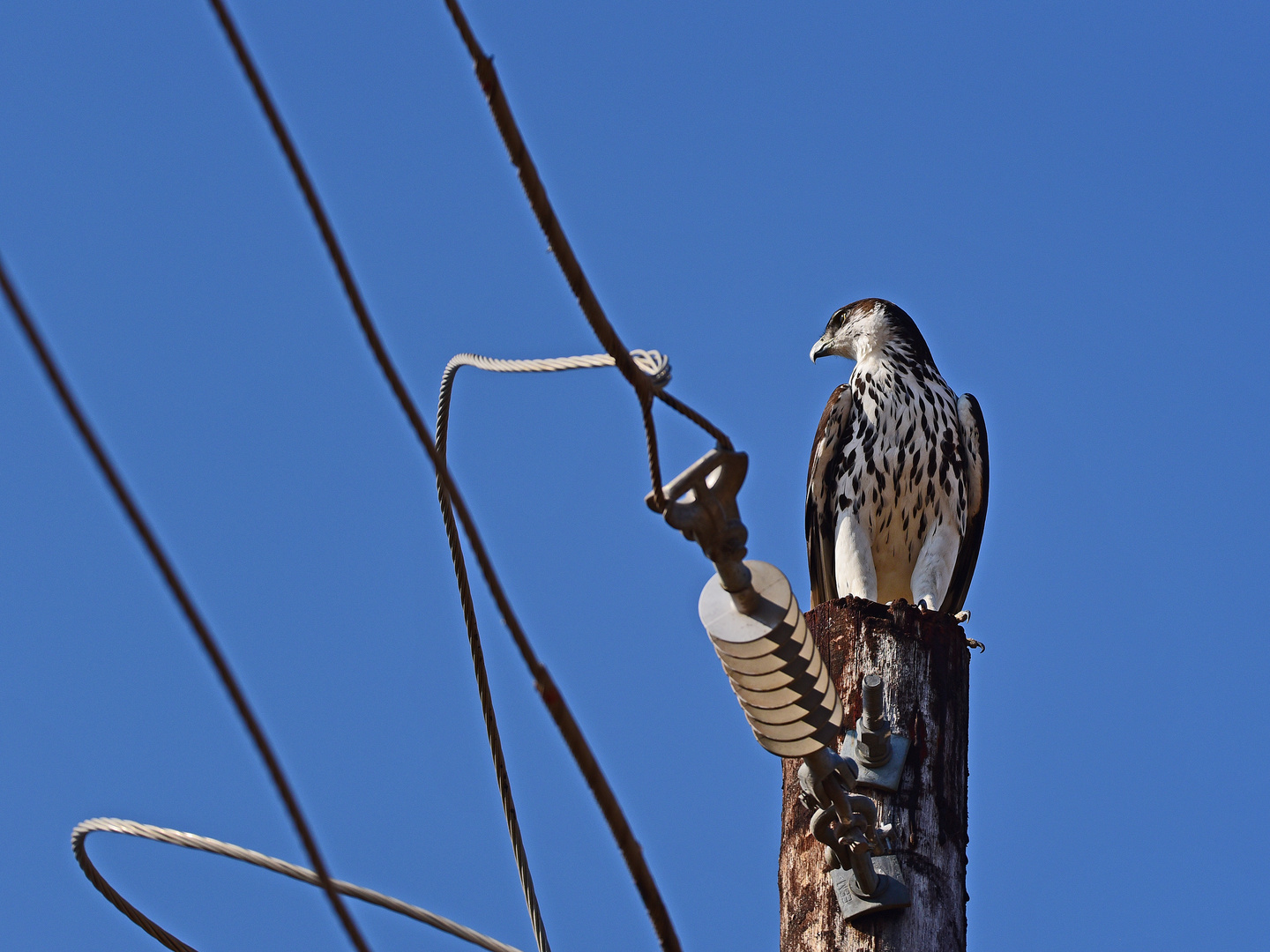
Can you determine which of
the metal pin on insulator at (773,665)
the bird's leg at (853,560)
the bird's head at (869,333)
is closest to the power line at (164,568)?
the metal pin on insulator at (773,665)

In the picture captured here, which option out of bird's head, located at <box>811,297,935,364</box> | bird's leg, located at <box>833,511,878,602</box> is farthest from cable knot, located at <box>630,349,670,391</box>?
bird's head, located at <box>811,297,935,364</box>

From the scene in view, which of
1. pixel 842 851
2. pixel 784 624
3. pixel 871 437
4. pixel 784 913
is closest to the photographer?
pixel 784 624

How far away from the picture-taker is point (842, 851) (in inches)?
112

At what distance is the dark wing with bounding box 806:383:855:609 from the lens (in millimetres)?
5945

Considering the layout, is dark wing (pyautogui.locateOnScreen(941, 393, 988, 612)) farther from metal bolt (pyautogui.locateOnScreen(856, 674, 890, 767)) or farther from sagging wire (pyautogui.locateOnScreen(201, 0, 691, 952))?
sagging wire (pyautogui.locateOnScreen(201, 0, 691, 952))

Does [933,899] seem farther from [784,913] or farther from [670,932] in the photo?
[670,932]

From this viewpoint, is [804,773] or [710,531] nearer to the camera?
[710,531]

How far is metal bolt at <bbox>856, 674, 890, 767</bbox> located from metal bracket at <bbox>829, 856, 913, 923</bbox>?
0.79 feet

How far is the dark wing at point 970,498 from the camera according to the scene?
614 cm

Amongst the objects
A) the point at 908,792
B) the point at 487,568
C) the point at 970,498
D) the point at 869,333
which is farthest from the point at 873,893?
the point at 869,333

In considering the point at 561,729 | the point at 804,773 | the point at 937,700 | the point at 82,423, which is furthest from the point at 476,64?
the point at 937,700

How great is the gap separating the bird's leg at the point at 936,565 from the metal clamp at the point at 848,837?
114 inches

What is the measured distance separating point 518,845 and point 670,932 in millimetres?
1166

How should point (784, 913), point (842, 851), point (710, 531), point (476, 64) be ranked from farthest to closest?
point (784, 913), point (842, 851), point (710, 531), point (476, 64)
